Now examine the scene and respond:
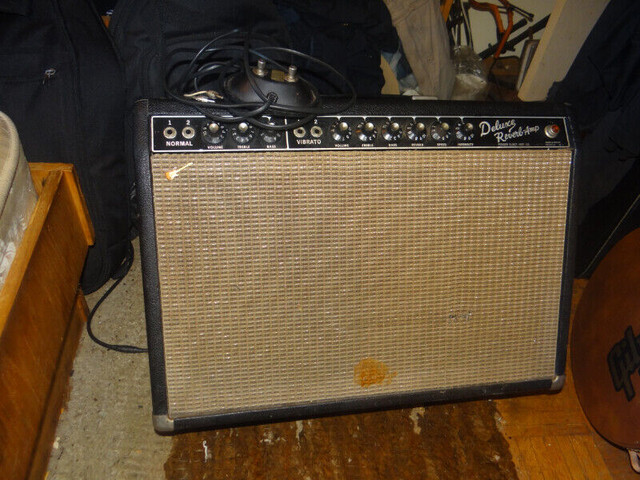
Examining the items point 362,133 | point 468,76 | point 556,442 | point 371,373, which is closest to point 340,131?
point 362,133

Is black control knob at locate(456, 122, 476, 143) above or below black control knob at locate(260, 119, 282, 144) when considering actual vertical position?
below

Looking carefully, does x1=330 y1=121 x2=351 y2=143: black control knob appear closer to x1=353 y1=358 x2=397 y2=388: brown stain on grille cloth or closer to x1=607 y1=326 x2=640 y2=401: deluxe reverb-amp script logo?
x1=353 y1=358 x2=397 y2=388: brown stain on grille cloth

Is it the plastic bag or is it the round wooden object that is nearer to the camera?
the round wooden object

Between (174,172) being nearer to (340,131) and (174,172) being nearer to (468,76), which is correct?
(340,131)

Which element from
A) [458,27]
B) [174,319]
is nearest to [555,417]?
[174,319]

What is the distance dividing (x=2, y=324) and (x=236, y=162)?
0.32 meters

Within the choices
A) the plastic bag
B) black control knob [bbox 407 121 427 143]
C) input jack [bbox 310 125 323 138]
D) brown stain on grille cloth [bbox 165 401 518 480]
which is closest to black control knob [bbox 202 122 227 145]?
input jack [bbox 310 125 323 138]

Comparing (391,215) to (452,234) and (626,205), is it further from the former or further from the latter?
(626,205)

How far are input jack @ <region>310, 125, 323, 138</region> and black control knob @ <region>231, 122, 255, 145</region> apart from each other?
0.25 feet

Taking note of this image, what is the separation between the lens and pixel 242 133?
66 cm

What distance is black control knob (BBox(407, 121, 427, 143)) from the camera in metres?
0.70

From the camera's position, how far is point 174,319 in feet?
2.31

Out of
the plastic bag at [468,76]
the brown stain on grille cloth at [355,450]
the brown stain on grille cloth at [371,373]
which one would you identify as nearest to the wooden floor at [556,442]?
the brown stain on grille cloth at [355,450]

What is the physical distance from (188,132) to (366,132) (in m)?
0.22
